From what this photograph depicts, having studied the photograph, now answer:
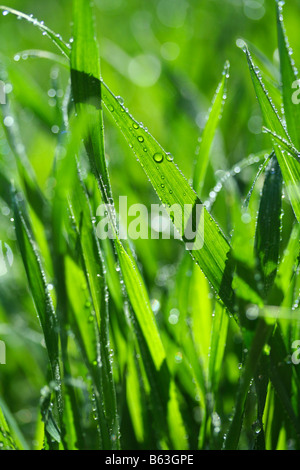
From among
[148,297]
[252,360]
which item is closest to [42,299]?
[148,297]

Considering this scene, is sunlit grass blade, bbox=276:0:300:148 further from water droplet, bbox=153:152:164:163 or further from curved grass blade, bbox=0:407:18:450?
curved grass blade, bbox=0:407:18:450

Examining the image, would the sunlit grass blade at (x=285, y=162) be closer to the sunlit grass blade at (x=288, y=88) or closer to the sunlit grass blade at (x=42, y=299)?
the sunlit grass blade at (x=288, y=88)

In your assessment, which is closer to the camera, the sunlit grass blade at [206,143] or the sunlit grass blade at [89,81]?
the sunlit grass blade at [89,81]

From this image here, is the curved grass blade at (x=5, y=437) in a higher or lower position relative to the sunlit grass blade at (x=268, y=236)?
lower

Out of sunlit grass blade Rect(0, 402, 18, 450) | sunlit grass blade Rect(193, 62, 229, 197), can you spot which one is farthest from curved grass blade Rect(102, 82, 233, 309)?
sunlit grass blade Rect(0, 402, 18, 450)

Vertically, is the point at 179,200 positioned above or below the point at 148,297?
above

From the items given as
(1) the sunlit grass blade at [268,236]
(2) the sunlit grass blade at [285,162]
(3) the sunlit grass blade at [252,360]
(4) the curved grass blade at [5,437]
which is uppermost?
(2) the sunlit grass blade at [285,162]

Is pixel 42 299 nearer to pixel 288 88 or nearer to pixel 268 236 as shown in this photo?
pixel 268 236

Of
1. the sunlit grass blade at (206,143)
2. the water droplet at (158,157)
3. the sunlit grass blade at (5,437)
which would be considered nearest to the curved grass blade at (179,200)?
the water droplet at (158,157)
